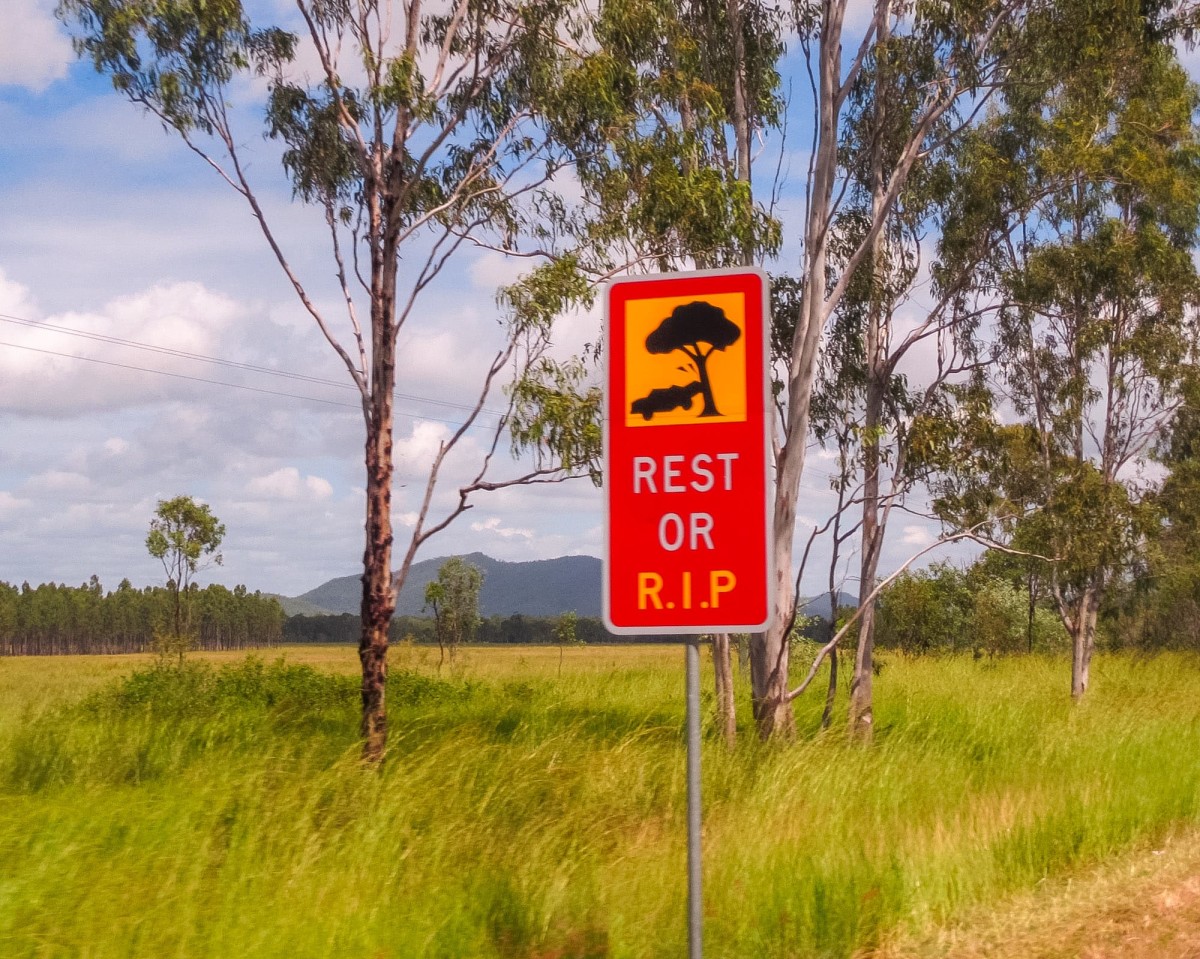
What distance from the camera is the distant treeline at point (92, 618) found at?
110 m

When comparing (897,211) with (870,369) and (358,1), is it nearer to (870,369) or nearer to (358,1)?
(870,369)

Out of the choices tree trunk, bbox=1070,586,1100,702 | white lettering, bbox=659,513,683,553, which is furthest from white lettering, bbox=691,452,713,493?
tree trunk, bbox=1070,586,1100,702

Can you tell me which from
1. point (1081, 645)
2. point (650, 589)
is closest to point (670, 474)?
point (650, 589)

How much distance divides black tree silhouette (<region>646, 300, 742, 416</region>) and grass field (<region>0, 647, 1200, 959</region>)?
2427 millimetres

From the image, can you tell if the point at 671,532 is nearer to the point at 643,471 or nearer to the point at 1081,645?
the point at 643,471

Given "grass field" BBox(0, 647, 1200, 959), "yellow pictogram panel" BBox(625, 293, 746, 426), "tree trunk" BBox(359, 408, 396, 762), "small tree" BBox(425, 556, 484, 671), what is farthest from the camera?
"small tree" BBox(425, 556, 484, 671)

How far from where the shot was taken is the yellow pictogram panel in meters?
4.41

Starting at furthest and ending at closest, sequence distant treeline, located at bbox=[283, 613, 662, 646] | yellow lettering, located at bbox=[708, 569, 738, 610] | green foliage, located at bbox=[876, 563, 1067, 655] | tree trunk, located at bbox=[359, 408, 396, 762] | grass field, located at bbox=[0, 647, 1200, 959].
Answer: distant treeline, located at bbox=[283, 613, 662, 646] → green foliage, located at bbox=[876, 563, 1067, 655] → tree trunk, located at bbox=[359, 408, 396, 762] → grass field, located at bbox=[0, 647, 1200, 959] → yellow lettering, located at bbox=[708, 569, 738, 610]

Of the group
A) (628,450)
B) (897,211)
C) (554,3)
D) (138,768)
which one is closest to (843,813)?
(628,450)

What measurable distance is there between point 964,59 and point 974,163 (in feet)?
11.6

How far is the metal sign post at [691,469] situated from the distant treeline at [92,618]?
105454mm

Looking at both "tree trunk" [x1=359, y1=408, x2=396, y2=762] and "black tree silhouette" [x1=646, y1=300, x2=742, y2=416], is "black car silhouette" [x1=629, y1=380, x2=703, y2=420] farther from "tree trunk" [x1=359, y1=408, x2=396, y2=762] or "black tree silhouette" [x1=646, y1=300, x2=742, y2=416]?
"tree trunk" [x1=359, y1=408, x2=396, y2=762]

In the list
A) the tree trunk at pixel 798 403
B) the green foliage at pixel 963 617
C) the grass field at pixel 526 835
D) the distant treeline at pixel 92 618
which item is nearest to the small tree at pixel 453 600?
the green foliage at pixel 963 617

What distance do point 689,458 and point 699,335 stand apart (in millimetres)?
452
